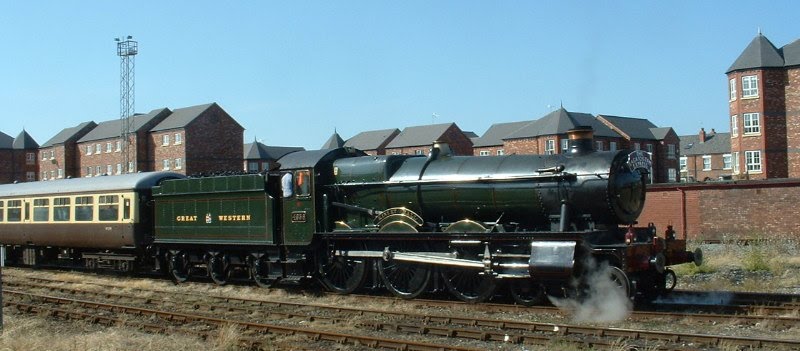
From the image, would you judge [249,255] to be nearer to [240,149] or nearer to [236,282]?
[236,282]

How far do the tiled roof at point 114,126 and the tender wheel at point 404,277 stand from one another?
5606cm

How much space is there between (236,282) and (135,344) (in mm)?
8811

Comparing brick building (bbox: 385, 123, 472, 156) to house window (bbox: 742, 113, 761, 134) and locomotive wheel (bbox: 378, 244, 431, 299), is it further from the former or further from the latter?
locomotive wheel (bbox: 378, 244, 431, 299)

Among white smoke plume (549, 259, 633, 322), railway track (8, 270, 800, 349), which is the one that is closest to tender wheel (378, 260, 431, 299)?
railway track (8, 270, 800, 349)

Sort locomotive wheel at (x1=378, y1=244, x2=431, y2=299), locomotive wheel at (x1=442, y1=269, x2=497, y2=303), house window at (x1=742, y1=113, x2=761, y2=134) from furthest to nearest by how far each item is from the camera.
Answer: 1. house window at (x1=742, y1=113, x2=761, y2=134)
2. locomotive wheel at (x1=378, y1=244, x2=431, y2=299)
3. locomotive wheel at (x1=442, y1=269, x2=497, y2=303)

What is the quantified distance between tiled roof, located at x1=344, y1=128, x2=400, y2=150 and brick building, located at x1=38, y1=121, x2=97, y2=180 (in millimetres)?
30019

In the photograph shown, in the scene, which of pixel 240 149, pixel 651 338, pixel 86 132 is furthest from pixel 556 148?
pixel 651 338

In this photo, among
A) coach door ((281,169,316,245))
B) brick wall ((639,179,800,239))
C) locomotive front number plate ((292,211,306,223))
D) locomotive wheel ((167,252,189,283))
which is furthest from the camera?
brick wall ((639,179,800,239))

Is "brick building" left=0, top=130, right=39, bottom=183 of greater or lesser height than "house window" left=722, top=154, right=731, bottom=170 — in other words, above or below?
above

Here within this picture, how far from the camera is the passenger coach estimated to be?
22.0m

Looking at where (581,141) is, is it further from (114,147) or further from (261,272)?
(114,147)

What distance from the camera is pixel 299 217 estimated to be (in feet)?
57.7

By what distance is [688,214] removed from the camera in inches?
1320

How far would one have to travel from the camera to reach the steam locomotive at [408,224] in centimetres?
1387
